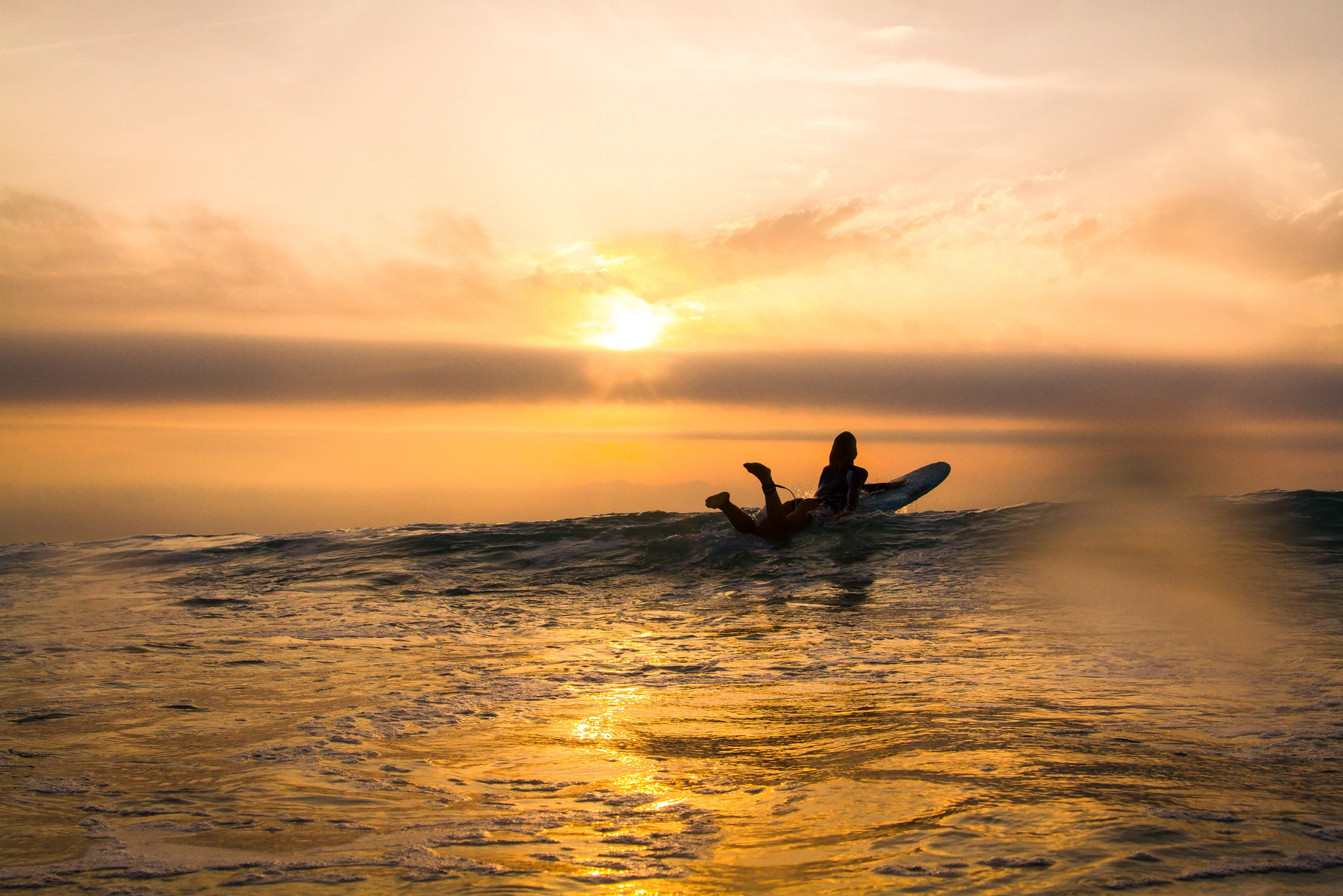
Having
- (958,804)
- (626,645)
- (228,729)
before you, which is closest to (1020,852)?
(958,804)

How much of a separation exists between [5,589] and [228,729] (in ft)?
33.7

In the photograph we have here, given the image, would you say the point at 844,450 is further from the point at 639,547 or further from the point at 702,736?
the point at 702,736

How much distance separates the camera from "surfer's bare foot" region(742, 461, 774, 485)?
12.7 metres

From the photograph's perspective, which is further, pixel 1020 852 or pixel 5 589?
pixel 5 589

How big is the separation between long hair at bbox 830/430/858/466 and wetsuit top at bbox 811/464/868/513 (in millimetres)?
92

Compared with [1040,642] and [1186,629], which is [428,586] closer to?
[1040,642]

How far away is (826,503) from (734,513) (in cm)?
236

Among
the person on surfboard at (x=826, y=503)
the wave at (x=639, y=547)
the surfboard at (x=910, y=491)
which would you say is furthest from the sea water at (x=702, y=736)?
the surfboard at (x=910, y=491)

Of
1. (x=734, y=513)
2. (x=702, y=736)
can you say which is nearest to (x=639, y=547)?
(x=734, y=513)

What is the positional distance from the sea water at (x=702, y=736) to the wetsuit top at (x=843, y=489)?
2.96 meters

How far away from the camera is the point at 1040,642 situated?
7598mm

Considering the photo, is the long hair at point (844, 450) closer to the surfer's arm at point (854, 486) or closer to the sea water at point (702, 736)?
the surfer's arm at point (854, 486)

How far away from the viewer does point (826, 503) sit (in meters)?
14.9

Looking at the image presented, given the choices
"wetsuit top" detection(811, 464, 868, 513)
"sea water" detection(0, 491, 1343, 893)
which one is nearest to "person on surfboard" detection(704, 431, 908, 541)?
"wetsuit top" detection(811, 464, 868, 513)
